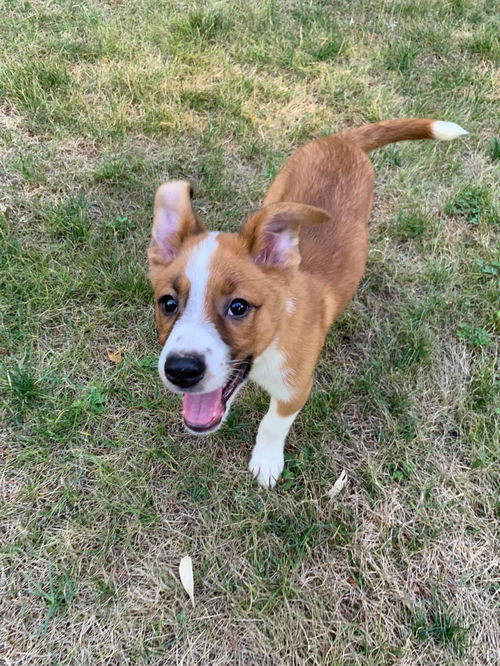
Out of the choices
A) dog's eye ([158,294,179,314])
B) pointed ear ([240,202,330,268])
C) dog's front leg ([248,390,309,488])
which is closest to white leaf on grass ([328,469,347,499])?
dog's front leg ([248,390,309,488])

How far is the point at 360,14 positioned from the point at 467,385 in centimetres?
462

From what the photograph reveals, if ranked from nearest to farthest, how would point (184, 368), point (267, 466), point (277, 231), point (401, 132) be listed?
point (184, 368)
point (277, 231)
point (267, 466)
point (401, 132)

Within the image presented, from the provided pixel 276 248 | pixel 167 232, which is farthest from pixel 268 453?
pixel 167 232

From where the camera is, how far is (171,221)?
233cm

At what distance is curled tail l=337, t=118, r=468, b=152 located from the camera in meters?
3.13

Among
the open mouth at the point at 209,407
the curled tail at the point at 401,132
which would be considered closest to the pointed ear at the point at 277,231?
the open mouth at the point at 209,407

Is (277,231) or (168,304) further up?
(277,231)

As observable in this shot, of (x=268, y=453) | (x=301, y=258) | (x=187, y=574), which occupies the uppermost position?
(x=301, y=258)

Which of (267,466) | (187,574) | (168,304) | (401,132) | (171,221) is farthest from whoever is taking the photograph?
(401,132)

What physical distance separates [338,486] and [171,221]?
67.1 inches

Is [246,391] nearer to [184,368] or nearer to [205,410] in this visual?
[205,410]

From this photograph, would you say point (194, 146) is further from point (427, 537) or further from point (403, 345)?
point (427, 537)

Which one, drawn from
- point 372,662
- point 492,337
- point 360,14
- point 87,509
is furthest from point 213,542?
point 360,14

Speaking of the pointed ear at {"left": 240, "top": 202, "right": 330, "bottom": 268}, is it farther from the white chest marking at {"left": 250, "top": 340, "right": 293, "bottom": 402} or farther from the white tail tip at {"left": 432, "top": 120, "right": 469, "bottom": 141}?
the white tail tip at {"left": 432, "top": 120, "right": 469, "bottom": 141}
